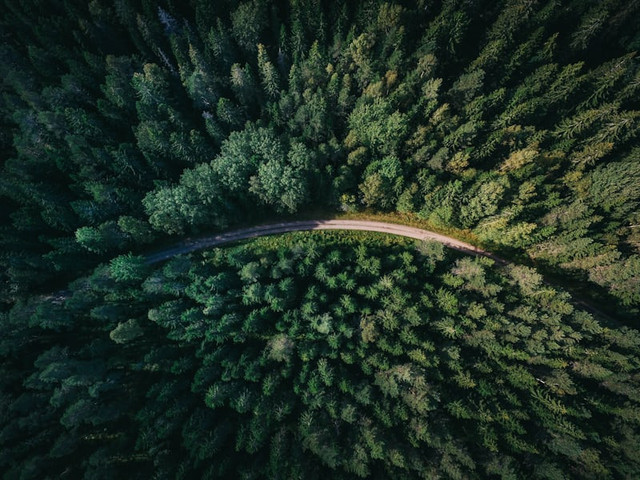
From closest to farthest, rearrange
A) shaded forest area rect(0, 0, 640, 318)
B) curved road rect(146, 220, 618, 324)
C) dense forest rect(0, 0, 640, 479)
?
dense forest rect(0, 0, 640, 479) < shaded forest area rect(0, 0, 640, 318) < curved road rect(146, 220, 618, 324)

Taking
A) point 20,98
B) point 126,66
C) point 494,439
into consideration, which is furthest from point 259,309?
point 20,98

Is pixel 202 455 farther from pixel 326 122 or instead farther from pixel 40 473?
pixel 326 122

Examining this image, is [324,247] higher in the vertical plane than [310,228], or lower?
lower

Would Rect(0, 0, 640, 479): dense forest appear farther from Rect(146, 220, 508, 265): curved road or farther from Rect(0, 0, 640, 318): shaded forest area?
Rect(146, 220, 508, 265): curved road

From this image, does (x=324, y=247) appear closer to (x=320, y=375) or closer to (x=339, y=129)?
(x=320, y=375)

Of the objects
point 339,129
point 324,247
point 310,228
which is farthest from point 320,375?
point 339,129

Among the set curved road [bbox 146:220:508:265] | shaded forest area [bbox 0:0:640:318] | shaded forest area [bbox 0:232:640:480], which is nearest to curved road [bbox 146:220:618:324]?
curved road [bbox 146:220:508:265]

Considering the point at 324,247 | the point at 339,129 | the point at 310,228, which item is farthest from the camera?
the point at 339,129

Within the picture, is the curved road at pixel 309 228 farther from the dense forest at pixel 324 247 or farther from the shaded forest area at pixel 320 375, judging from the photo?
the shaded forest area at pixel 320 375
